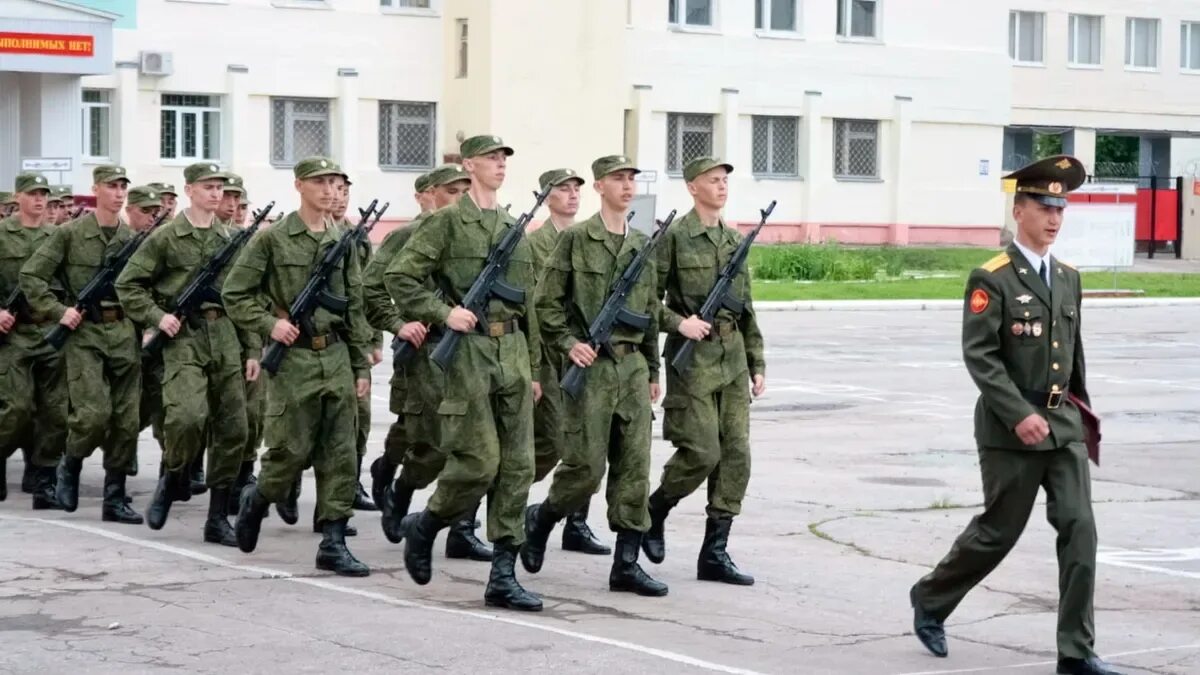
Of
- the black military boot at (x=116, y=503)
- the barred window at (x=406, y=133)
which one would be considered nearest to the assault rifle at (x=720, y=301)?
the black military boot at (x=116, y=503)

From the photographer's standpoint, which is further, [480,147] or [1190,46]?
[1190,46]

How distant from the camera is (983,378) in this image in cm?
860

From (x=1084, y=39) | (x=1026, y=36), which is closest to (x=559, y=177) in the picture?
(x=1026, y=36)

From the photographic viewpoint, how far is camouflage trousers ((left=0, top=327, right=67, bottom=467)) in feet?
46.0

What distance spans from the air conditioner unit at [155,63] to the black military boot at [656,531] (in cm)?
3427

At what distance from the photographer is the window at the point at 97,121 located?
44.0 meters

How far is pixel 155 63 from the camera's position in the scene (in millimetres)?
43656

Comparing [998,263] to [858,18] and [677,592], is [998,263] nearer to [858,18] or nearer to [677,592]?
[677,592]

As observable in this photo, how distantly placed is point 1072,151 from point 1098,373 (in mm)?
42224

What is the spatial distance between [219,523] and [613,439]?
8.60ft

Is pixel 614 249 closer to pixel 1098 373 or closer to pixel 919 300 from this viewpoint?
pixel 1098 373

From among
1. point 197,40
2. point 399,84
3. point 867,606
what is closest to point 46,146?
point 197,40

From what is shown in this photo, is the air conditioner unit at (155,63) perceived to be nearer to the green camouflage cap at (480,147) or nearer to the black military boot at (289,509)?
the black military boot at (289,509)

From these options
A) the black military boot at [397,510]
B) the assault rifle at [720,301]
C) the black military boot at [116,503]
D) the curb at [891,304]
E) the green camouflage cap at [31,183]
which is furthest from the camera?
the curb at [891,304]
